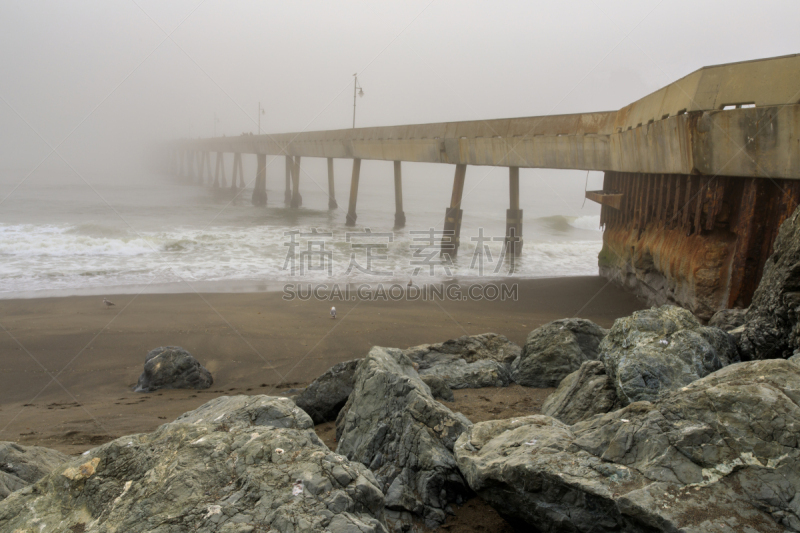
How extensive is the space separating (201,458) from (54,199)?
116 ft

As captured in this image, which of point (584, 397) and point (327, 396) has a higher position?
point (584, 397)

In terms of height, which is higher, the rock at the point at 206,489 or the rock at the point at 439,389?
the rock at the point at 206,489

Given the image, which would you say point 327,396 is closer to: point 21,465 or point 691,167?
point 21,465

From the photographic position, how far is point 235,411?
7.58 feet

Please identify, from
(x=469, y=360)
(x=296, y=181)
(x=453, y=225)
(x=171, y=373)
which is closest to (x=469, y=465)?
(x=469, y=360)

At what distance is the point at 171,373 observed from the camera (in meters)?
5.14

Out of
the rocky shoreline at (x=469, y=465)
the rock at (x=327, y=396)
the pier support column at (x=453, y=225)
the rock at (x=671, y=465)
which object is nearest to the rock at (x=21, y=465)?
the rocky shoreline at (x=469, y=465)

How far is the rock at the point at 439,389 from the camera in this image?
12.5 feet

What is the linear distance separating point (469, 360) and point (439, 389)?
1.02 m

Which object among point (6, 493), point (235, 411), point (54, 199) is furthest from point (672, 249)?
point (54, 199)

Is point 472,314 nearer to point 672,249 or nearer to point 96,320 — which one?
point 672,249

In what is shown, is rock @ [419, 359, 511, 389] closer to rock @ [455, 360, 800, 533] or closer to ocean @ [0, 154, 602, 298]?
rock @ [455, 360, 800, 533]

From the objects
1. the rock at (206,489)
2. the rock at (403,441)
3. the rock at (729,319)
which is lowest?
the rock at (403,441)

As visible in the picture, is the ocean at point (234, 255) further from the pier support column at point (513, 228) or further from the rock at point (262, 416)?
the rock at point (262, 416)
